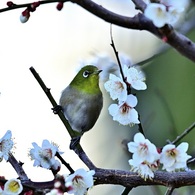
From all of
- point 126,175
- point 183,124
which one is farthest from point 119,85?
point 183,124

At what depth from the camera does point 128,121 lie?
55.7 inches

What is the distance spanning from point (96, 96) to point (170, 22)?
1326 millimetres

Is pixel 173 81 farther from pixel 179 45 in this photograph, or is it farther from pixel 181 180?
pixel 179 45

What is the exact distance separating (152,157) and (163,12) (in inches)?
13.8

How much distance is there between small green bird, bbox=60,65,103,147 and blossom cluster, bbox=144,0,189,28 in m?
1.10

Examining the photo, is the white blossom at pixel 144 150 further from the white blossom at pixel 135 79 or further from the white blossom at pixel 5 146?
the white blossom at pixel 5 146

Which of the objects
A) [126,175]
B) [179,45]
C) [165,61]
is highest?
[179,45]

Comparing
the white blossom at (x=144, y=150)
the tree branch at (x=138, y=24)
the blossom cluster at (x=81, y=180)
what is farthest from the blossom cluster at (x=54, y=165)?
the tree branch at (x=138, y=24)

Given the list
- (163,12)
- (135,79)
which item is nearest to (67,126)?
(135,79)

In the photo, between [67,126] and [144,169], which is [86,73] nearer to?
[67,126]

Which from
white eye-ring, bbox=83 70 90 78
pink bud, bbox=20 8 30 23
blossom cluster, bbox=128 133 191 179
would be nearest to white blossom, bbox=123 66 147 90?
blossom cluster, bbox=128 133 191 179

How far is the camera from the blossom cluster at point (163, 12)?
991 mm

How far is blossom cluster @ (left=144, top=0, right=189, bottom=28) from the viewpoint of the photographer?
0.99 m

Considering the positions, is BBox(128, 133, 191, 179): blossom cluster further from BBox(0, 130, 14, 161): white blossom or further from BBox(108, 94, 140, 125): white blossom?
BBox(0, 130, 14, 161): white blossom
